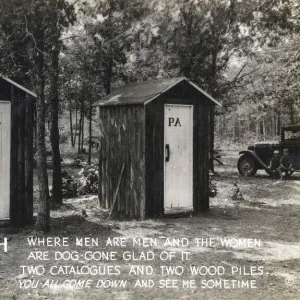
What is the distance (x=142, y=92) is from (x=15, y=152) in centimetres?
330

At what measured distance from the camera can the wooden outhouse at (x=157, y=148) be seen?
10.2m

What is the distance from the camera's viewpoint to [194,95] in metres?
10.8

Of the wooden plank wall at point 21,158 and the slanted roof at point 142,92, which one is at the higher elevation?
the slanted roof at point 142,92

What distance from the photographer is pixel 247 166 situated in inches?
758

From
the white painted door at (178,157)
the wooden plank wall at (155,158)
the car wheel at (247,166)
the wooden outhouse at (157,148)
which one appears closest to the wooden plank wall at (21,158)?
the wooden outhouse at (157,148)

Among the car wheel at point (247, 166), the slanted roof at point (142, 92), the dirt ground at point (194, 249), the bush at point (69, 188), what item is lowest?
the dirt ground at point (194, 249)

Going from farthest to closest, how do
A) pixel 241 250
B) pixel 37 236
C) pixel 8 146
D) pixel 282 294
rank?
pixel 8 146, pixel 37 236, pixel 241 250, pixel 282 294

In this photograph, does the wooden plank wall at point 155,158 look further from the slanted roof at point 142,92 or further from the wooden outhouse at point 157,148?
the slanted roof at point 142,92

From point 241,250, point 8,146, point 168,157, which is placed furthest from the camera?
point 168,157

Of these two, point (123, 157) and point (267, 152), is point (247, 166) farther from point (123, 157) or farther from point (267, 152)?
point (123, 157)

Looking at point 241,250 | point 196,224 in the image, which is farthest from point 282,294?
point 196,224

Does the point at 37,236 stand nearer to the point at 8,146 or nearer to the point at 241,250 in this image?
the point at 8,146

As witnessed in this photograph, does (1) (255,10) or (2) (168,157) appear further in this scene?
(2) (168,157)

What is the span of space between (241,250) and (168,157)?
349 centimetres
